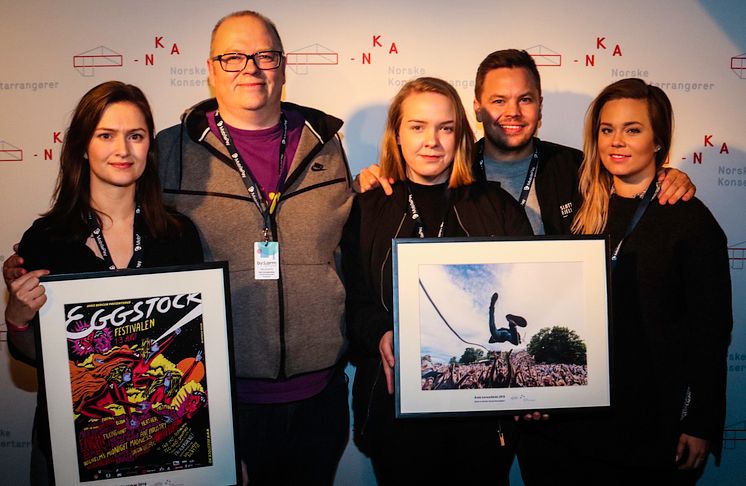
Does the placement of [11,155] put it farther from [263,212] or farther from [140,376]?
[140,376]

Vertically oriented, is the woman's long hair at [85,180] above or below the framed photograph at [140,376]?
above

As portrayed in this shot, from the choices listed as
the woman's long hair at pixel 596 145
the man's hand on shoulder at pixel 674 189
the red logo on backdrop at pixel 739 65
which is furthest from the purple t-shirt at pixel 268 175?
the red logo on backdrop at pixel 739 65

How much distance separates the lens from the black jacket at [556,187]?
2.70 metres

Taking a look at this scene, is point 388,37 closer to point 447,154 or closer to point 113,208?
point 447,154

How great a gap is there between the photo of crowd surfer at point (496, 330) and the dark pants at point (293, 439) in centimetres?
60

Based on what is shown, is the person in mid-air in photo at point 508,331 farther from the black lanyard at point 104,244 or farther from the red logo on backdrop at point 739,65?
the red logo on backdrop at point 739,65

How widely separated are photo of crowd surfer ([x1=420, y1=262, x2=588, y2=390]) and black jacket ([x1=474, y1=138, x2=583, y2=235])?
0.50 m

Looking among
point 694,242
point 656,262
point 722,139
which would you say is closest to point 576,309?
point 656,262

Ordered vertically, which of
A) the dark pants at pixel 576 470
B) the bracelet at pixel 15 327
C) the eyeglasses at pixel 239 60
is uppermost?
the eyeglasses at pixel 239 60

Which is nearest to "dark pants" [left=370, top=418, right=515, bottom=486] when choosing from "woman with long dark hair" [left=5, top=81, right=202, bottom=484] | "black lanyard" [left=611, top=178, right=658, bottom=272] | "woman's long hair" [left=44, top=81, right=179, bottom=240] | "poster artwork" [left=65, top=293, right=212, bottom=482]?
"poster artwork" [left=65, top=293, right=212, bottom=482]

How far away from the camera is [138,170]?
7.41 feet

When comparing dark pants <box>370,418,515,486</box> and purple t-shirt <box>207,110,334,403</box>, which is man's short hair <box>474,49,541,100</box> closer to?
purple t-shirt <box>207,110,334,403</box>

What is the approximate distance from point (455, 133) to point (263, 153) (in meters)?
0.87

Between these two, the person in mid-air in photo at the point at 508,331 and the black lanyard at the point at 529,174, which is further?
the black lanyard at the point at 529,174
